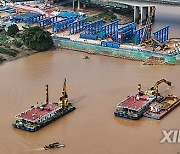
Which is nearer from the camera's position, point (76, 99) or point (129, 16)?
point (76, 99)

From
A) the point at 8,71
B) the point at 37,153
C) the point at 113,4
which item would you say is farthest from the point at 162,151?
the point at 113,4

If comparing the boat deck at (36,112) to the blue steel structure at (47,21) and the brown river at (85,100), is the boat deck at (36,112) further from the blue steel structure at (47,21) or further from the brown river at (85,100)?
the blue steel structure at (47,21)

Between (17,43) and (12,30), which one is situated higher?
(12,30)

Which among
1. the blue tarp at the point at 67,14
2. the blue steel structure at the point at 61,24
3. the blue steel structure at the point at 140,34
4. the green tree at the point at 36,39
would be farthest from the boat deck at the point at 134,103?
the blue tarp at the point at 67,14

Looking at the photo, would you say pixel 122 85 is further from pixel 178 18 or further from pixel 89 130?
pixel 178 18

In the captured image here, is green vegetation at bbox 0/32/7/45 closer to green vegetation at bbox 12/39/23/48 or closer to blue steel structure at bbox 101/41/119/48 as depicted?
green vegetation at bbox 12/39/23/48

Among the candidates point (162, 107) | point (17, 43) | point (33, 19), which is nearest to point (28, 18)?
point (33, 19)

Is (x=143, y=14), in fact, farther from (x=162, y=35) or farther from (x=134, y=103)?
(x=134, y=103)
